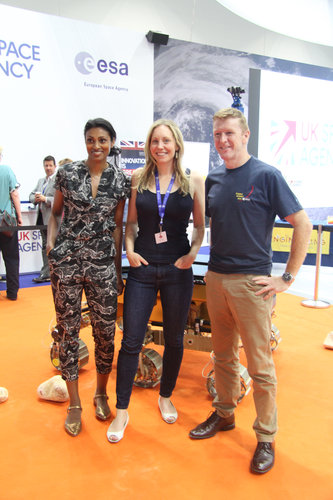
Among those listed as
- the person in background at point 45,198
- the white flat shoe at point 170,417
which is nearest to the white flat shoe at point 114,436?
the white flat shoe at point 170,417

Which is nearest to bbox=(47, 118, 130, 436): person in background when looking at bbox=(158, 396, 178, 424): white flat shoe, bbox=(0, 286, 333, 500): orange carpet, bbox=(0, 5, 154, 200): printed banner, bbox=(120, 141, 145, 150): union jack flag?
bbox=(0, 286, 333, 500): orange carpet

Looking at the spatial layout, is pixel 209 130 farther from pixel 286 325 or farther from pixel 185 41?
pixel 286 325

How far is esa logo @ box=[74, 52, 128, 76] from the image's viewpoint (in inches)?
285

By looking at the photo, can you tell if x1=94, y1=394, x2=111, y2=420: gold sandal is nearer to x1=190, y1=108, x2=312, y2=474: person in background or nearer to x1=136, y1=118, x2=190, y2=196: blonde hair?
x1=190, y1=108, x2=312, y2=474: person in background

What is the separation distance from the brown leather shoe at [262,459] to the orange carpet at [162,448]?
1.3 inches

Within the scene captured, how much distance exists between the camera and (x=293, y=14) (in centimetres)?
340

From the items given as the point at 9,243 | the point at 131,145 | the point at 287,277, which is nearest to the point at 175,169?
the point at 287,277

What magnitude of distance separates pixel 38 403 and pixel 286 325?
2.58m

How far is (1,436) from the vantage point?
7.79 feet

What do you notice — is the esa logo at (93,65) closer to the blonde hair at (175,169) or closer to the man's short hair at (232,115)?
the blonde hair at (175,169)

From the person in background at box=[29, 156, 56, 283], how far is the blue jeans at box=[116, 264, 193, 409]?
4312mm

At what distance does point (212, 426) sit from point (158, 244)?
1.05 metres

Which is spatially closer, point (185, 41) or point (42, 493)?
point (42, 493)

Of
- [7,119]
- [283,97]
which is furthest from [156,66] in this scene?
[7,119]
